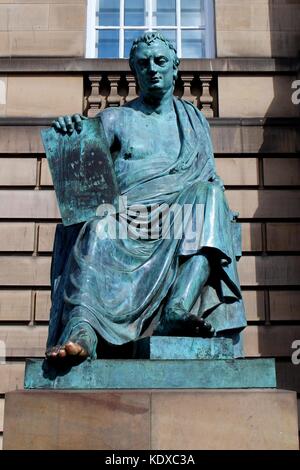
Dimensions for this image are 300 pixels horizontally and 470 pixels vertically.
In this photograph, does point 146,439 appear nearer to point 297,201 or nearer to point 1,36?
point 297,201

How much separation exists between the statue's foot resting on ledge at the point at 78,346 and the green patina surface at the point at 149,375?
0.30 ft

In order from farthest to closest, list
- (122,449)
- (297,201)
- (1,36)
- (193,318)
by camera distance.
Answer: (1,36)
(297,201)
(193,318)
(122,449)


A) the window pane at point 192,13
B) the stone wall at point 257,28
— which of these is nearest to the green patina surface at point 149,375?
the stone wall at point 257,28

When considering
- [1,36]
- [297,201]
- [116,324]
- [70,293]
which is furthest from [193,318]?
[1,36]

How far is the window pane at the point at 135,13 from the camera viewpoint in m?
12.3

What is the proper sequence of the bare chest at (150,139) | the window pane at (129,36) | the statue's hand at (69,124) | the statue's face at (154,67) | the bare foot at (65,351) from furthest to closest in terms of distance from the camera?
the window pane at (129,36), the statue's face at (154,67), the bare chest at (150,139), the statue's hand at (69,124), the bare foot at (65,351)

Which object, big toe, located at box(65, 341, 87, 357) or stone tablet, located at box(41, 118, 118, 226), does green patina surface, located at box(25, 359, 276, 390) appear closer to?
big toe, located at box(65, 341, 87, 357)

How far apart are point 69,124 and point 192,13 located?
7873 millimetres

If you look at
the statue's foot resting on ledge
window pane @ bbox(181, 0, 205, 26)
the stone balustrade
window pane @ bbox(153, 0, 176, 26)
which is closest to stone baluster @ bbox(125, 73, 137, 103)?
the stone balustrade

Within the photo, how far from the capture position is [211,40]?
1159cm

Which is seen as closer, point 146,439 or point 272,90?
point 146,439

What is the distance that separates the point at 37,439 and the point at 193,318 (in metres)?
1.23

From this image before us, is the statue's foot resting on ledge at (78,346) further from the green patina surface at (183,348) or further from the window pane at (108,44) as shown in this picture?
the window pane at (108,44)

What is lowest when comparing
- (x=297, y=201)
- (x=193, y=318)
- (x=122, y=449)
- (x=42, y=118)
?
(x=122, y=449)
